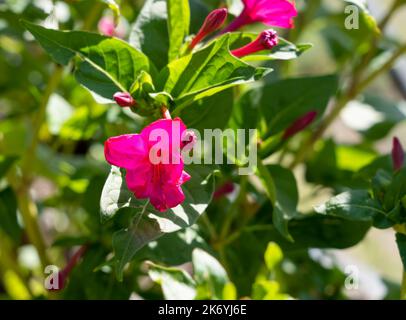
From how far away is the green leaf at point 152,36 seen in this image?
2.64 feet

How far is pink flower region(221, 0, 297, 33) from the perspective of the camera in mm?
743

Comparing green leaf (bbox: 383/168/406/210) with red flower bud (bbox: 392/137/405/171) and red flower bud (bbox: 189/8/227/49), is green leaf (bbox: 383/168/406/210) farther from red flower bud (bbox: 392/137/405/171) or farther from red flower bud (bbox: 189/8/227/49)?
red flower bud (bbox: 189/8/227/49)

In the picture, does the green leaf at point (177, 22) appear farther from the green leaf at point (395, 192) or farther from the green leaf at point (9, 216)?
the green leaf at point (9, 216)

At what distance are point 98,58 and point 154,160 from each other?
15 cm

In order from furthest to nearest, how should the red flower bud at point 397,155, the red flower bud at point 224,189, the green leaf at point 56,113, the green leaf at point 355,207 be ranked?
the green leaf at point 56,113 → the red flower bud at point 224,189 → the red flower bud at point 397,155 → the green leaf at point 355,207

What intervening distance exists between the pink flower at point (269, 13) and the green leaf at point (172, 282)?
299mm

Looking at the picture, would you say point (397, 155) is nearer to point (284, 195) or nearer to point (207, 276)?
point (284, 195)

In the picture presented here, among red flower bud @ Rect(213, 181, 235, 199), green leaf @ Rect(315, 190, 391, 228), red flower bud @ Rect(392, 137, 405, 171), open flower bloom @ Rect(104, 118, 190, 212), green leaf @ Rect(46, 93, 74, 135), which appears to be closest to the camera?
open flower bloom @ Rect(104, 118, 190, 212)

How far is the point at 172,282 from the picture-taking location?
790 mm

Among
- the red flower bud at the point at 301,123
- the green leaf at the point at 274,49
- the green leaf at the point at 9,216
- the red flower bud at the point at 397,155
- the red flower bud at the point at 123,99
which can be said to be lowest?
the green leaf at the point at 9,216

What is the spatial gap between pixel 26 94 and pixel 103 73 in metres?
0.70

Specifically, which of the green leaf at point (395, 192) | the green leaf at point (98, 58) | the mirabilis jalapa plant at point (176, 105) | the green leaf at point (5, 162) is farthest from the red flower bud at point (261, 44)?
A: the green leaf at point (5, 162)

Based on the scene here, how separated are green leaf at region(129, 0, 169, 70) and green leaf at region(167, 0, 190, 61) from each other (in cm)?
4

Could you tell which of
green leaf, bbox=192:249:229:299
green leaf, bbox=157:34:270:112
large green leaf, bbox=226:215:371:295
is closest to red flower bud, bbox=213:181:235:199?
large green leaf, bbox=226:215:371:295
